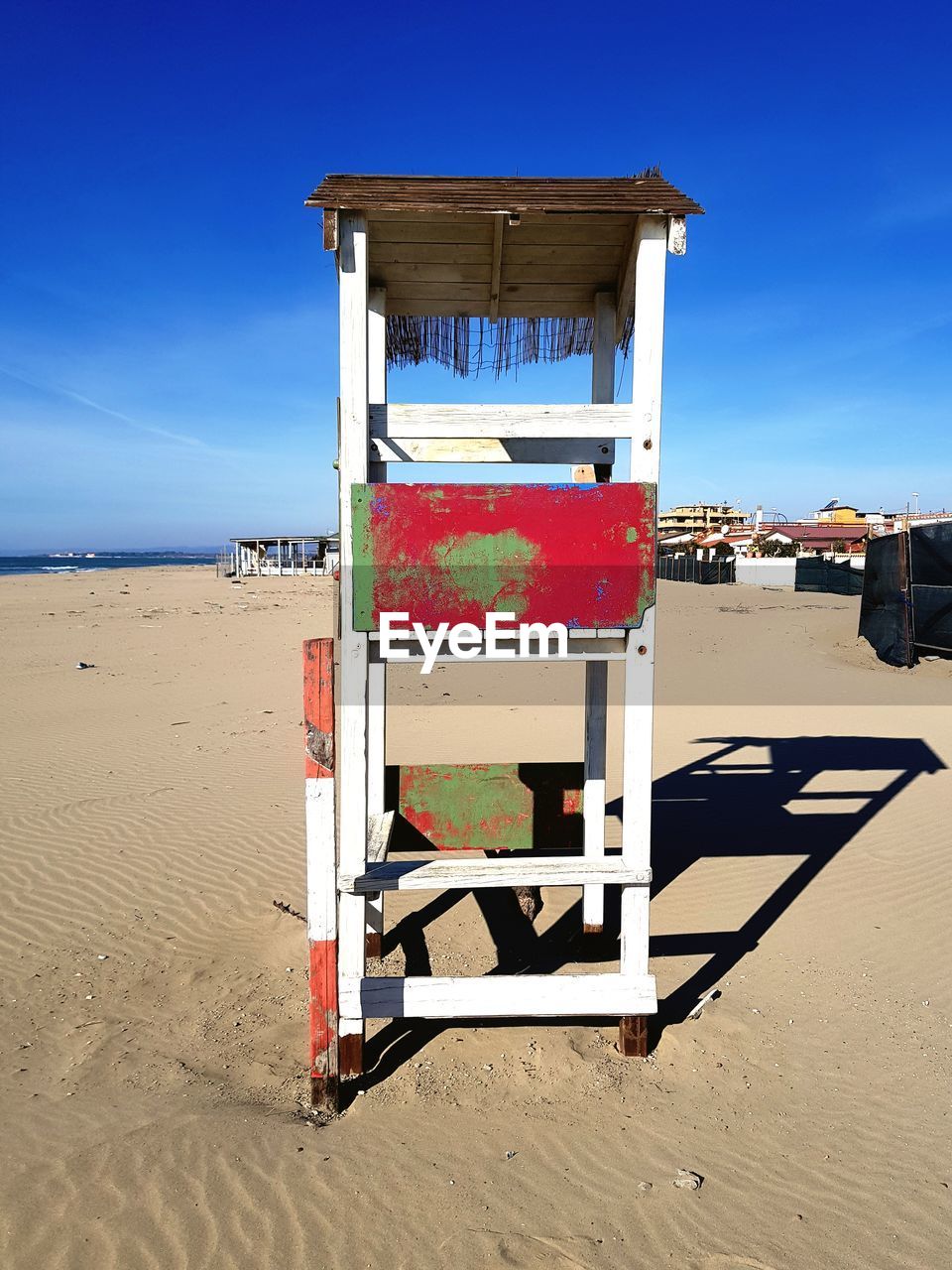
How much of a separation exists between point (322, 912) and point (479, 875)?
0.70 meters

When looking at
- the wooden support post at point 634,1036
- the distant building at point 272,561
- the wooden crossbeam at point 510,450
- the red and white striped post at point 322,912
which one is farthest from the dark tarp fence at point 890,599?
the distant building at point 272,561

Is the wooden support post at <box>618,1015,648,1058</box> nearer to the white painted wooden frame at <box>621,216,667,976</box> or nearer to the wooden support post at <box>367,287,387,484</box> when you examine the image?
the white painted wooden frame at <box>621,216,667,976</box>

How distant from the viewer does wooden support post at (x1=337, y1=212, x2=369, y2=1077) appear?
10.7 feet

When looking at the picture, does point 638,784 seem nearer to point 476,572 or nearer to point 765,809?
point 476,572

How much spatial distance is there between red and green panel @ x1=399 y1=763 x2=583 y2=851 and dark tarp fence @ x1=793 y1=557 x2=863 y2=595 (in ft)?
114

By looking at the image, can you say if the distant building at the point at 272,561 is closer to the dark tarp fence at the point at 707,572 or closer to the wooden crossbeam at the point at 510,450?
the dark tarp fence at the point at 707,572

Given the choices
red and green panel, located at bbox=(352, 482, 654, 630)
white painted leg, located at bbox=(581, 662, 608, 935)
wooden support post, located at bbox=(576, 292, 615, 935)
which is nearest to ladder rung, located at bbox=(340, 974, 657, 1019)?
wooden support post, located at bbox=(576, 292, 615, 935)

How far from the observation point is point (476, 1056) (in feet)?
12.2

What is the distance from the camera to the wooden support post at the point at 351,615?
326cm

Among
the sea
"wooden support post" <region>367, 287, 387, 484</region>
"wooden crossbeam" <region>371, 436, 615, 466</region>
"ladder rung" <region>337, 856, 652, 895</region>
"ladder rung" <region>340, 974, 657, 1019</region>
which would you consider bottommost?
the sea

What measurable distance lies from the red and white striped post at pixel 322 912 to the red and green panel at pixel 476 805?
1.71 meters

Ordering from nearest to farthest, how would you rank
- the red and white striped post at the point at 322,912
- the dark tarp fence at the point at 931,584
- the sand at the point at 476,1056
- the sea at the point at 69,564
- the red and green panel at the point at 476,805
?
the sand at the point at 476,1056 < the red and white striped post at the point at 322,912 < the red and green panel at the point at 476,805 < the dark tarp fence at the point at 931,584 < the sea at the point at 69,564

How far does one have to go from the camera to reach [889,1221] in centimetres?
274

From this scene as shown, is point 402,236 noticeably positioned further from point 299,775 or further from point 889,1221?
point 299,775
